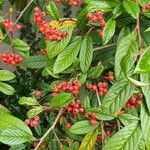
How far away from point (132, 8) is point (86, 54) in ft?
0.74

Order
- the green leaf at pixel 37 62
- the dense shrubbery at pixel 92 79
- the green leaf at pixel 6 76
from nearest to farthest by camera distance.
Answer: the dense shrubbery at pixel 92 79
the green leaf at pixel 6 76
the green leaf at pixel 37 62

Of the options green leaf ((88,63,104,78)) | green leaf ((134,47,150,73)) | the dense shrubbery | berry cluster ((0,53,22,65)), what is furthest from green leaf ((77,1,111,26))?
green leaf ((134,47,150,73))

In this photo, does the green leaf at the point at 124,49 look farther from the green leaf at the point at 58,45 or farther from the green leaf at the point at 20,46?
the green leaf at the point at 20,46

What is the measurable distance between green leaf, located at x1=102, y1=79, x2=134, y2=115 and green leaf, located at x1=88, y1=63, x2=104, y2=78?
170mm

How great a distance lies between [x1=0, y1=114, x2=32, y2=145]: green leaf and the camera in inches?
43.9

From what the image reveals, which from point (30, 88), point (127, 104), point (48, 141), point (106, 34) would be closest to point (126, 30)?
point (106, 34)

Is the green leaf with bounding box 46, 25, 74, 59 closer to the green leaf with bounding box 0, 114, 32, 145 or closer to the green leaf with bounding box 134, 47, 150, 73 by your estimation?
the green leaf with bounding box 0, 114, 32, 145

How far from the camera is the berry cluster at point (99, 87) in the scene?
1.19m

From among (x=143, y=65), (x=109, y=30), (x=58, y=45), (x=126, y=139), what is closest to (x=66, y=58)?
(x=58, y=45)

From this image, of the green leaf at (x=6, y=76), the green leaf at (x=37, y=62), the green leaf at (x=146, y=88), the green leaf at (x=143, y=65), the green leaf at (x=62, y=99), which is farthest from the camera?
the green leaf at (x=37, y=62)

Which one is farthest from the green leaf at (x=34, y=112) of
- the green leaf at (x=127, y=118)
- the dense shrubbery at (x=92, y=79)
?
the green leaf at (x=127, y=118)

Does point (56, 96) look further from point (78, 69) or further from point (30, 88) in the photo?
point (30, 88)

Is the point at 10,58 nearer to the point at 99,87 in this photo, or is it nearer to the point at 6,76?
the point at 6,76

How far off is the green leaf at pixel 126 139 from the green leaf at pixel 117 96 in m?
0.06
